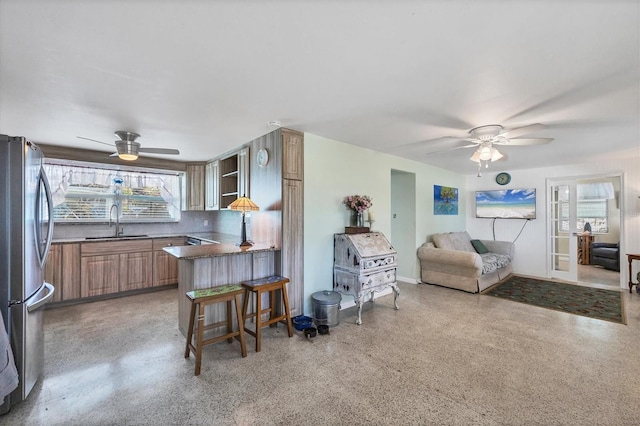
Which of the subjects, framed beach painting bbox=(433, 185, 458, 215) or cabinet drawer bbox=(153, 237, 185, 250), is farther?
framed beach painting bbox=(433, 185, 458, 215)

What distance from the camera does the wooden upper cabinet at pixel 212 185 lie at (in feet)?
14.8

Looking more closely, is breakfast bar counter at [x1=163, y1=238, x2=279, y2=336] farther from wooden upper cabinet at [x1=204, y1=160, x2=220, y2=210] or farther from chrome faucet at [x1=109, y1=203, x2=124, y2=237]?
chrome faucet at [x1=109, y1=203, x2=124, y2=237]

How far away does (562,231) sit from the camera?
5258 millimetres

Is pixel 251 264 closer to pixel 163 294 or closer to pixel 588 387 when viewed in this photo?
pixel 163 294

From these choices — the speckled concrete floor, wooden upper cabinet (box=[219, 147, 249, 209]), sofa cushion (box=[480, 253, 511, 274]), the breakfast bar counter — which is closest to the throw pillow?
sofa cushion (box=[480, 253, 511, 274])

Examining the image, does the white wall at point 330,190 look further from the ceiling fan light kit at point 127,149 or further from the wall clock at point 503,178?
the wall clock at point 503,178

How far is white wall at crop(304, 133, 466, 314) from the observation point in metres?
3.29

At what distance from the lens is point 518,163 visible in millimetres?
5016

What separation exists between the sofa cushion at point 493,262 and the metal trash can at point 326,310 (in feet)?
9.16

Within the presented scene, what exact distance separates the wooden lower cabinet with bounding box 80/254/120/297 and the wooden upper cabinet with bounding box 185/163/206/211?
1440mm

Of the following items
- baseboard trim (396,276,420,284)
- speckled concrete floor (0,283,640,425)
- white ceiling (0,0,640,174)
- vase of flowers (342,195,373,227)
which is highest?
white ceiling (0,0,640,174)

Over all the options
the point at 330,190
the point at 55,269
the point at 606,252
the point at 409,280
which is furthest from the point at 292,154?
the point at 606,252

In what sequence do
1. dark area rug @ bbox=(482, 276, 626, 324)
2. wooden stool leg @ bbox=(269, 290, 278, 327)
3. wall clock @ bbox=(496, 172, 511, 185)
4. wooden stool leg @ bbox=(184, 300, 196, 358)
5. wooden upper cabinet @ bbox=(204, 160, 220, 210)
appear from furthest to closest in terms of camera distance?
wall clock @ bbox=(496, 172, 511, 185)
wooden upper cabinet @ bbox=(204, 160, 220, 210)
dark area rug @ bbox=(482, 276, 626, 324)
wooden stool leg @ bbox=(269, 290, 278, 327)
wooden stool leg @ bbox=(184, 300, 196, 358)

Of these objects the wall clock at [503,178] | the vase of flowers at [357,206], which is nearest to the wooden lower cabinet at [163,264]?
the vase of flowers at [357,206]
